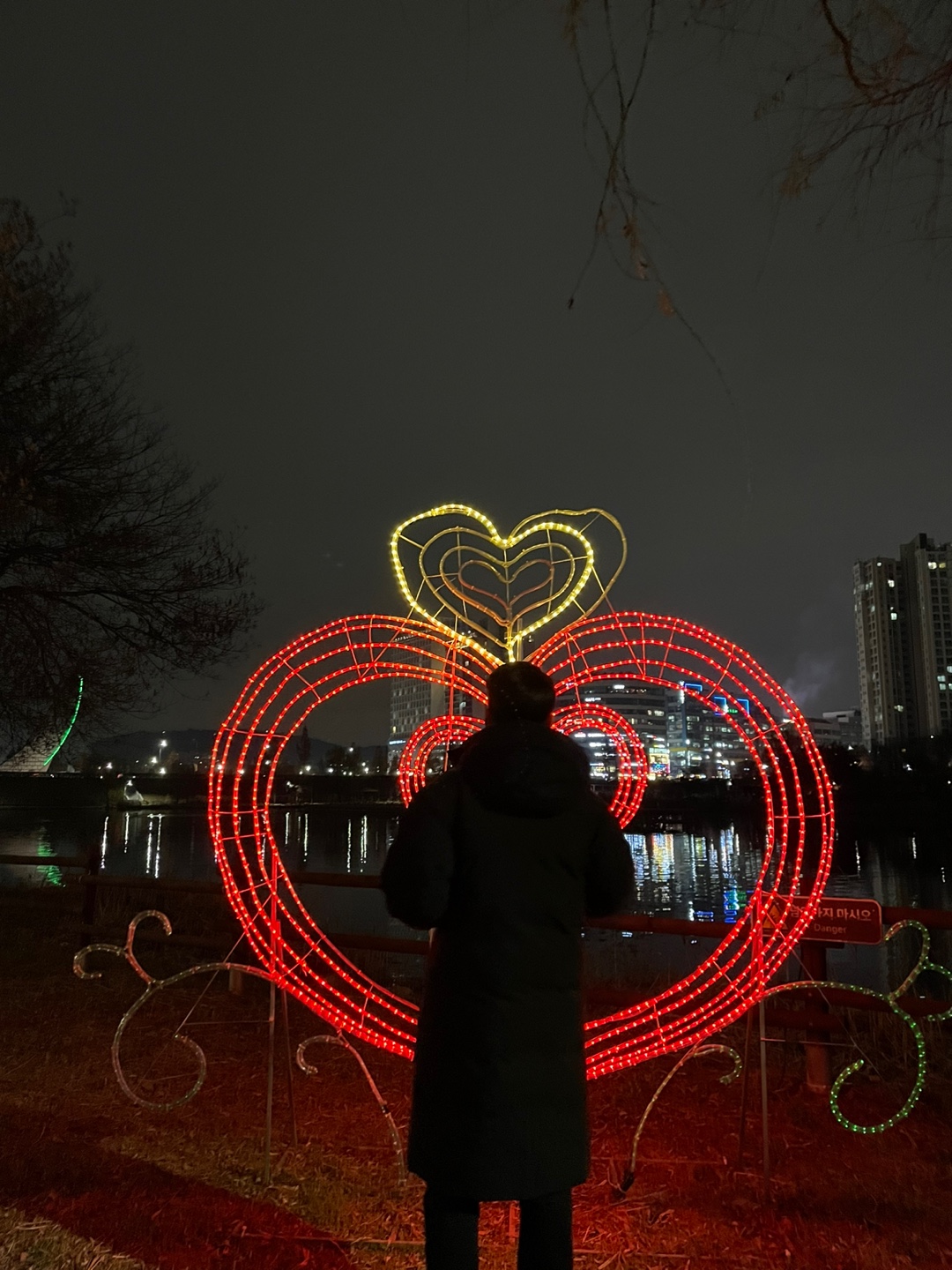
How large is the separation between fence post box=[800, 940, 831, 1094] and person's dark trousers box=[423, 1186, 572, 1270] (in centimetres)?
298

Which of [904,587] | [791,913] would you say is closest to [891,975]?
[791,913]

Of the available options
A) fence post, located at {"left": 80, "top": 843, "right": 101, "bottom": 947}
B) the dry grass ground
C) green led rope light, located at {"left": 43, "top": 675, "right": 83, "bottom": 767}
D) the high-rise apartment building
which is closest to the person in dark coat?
the dry grass ground

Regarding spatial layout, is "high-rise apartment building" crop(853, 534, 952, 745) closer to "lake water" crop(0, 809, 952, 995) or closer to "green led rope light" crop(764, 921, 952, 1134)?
"lake water" crop(0, 809, 952, 995)

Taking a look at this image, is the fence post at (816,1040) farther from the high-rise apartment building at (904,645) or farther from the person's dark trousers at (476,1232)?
the high-rise apartment building at (904,645)

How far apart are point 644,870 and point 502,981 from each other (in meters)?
26.0

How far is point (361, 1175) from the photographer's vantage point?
376 cm

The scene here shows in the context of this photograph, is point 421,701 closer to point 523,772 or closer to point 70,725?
point 70,725

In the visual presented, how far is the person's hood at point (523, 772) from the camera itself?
220 centimetres

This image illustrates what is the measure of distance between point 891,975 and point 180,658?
9.93m

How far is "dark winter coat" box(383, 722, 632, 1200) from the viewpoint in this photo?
2074mm

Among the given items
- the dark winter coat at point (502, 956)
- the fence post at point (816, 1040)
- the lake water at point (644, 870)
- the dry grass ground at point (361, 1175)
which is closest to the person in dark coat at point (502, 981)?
the dark winter coat at point (502, 956)

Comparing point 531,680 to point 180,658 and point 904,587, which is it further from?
point 904,587

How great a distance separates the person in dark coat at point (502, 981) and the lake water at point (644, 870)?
5.41m

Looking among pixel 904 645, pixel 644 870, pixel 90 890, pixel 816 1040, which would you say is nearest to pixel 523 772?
pixel 816 1040
